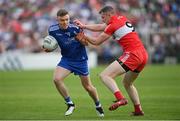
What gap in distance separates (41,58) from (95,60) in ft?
10.8

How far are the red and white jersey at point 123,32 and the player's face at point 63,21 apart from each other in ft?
3.09

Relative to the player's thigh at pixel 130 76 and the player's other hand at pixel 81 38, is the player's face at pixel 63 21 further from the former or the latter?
the player's thigh at pixel 130 76

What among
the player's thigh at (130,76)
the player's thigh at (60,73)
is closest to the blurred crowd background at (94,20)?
the player's thigh at (60,73)

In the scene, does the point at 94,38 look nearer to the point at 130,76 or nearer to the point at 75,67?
the point at 75,67

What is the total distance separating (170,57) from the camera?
3900cm

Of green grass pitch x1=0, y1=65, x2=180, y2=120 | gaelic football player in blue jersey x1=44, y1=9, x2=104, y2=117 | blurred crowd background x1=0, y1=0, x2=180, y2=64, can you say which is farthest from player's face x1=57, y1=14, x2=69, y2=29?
blurred crowd background x1=0, y1=0, x2=180, y2=64

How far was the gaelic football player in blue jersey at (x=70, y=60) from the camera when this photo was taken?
14797 mm

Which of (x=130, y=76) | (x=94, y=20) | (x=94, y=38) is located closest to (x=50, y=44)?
(x=94, y=38)

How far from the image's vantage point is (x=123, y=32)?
1426cm

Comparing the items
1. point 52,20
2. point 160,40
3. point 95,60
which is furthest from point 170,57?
point 52,20

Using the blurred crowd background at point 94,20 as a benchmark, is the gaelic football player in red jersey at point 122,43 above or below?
above

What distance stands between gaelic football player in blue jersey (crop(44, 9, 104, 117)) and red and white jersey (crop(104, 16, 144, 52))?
3.13 feet

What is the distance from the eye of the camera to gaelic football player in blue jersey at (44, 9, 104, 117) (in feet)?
48.5

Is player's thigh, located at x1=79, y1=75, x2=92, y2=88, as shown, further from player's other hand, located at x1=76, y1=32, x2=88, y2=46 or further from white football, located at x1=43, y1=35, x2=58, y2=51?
white football, located at x1=43, y1=35, x2=58, y2=51
